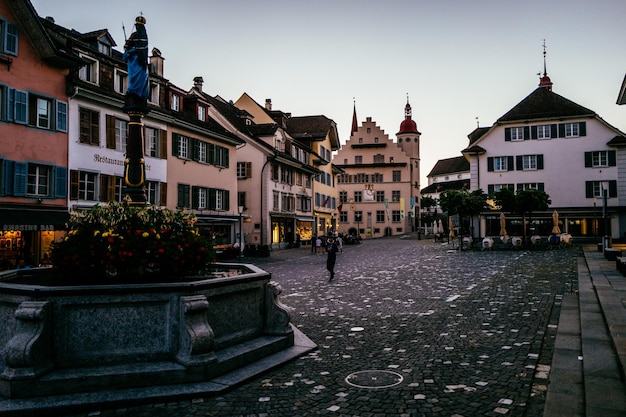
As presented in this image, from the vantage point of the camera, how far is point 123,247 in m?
6.87

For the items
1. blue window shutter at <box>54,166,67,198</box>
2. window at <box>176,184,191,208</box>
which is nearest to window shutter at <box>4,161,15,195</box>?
blue window shutter at <box>54,166,67,198</box>

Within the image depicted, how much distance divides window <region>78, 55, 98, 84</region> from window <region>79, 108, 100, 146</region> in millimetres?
1724

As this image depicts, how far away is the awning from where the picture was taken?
65.6 feet

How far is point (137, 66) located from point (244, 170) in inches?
1322

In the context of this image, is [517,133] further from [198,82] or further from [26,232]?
[26,232]

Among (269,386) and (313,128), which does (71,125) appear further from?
(313,128)

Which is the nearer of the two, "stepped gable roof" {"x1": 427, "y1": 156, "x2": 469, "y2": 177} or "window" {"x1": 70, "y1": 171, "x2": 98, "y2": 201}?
"window" {"x1": 70, "y1": 171, "x2": 98, "y2": 201}

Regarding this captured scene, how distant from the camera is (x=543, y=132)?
49.6 metres

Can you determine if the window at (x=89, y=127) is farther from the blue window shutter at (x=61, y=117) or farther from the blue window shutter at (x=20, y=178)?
the blue window shutter at (x=20, y=178)

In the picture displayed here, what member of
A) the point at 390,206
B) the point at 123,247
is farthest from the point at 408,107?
the point at 123,247

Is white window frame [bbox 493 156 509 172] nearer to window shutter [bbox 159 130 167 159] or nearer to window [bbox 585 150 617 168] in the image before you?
window [bbox 585 150 617 168]

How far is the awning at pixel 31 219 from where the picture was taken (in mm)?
19984

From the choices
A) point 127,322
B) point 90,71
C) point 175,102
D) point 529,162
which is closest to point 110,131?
point 90,71

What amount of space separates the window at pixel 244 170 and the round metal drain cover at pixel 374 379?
119 feet
